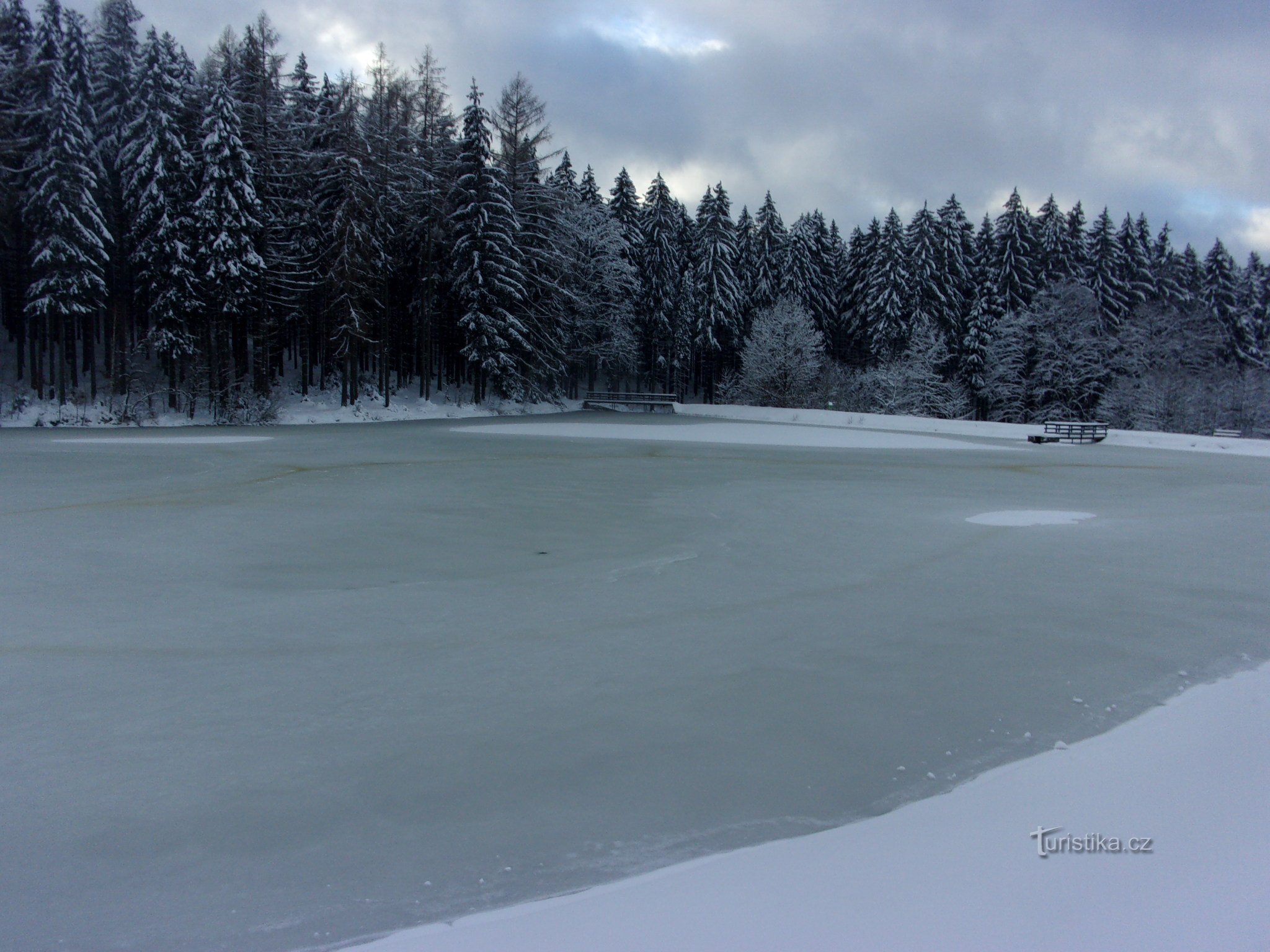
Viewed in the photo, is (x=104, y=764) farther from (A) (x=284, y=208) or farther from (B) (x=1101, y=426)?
(A) (x=284, y=208)

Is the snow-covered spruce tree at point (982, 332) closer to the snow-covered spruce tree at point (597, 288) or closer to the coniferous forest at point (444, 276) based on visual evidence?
the coniferous forest at point (444, 276)

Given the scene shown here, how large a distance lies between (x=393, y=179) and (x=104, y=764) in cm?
4235

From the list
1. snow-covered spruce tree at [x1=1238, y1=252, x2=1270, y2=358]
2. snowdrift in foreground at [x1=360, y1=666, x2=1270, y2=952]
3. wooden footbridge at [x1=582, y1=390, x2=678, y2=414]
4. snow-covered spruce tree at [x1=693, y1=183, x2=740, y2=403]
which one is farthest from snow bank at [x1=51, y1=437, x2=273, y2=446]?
snow-covered spruce tree at [x1=1238, y1=252, x2=1270, y2=358]

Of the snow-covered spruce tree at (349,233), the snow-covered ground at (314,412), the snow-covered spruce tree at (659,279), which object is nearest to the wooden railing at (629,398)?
the snow-covered ground at (314,412)

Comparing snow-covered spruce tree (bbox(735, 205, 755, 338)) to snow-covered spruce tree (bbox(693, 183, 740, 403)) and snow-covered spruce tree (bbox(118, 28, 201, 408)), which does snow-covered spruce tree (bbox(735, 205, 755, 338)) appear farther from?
snow-covered spruce tree (bbox(118, 28, 201, 408))

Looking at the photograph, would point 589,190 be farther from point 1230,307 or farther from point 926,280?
point 1230,307

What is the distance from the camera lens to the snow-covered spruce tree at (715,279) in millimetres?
57844

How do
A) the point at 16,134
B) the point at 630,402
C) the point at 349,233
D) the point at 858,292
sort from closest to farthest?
the point at 16,134 → the point at 349,233 → the point at 630,402 → the point at 858,292

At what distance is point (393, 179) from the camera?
41.5m

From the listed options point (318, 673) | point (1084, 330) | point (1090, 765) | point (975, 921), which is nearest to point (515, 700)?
point (318, 673)

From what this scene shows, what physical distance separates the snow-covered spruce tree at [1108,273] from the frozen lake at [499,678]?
156 feet

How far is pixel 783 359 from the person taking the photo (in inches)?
1897

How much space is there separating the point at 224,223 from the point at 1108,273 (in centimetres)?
5223

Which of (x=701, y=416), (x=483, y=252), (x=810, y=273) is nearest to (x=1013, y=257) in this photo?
(x=810, y=273)
